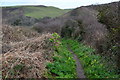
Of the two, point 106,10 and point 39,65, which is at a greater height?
point 106,10

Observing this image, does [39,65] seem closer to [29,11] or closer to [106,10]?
[106,10]

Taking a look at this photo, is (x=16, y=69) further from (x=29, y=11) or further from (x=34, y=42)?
(x=29, y=11)

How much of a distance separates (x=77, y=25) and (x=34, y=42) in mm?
16784

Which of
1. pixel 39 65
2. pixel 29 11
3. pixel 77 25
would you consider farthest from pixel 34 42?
pixel 29 11

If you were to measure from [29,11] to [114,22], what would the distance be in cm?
6221

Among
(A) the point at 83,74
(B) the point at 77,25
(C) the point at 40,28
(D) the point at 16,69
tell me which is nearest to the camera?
(D) the point at 16,69

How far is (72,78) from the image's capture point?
896 cm

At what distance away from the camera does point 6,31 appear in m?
16.2

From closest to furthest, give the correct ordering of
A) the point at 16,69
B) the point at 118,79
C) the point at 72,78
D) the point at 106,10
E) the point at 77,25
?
the point at 16,69 < the point at 118,79 < the point at 72,78 < the point at 106,10 < the point at 77,25

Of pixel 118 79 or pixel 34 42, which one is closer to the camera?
pixel 118 79

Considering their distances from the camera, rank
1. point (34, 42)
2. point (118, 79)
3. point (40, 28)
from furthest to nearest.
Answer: point (40, 28), point (34, 42), point (118, 79)

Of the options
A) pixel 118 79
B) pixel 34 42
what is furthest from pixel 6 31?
pixel 118 79

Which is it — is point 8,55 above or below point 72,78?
above

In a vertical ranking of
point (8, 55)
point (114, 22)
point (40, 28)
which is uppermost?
point (114, 22)
